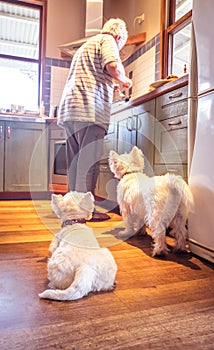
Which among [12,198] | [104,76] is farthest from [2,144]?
[104,76]

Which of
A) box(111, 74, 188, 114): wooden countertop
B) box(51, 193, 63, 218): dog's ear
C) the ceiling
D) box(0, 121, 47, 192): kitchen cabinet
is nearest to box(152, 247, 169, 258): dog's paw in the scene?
box(51, 193, 63, 218): dog's ear

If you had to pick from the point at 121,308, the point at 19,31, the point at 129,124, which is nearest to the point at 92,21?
the point at 19,31

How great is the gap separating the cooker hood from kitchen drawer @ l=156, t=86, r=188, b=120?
2499 millimetres

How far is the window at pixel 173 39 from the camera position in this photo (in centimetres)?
270

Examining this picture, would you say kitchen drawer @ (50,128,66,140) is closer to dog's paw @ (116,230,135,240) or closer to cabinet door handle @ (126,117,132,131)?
cabinet door handle @ (126,117,132,131)

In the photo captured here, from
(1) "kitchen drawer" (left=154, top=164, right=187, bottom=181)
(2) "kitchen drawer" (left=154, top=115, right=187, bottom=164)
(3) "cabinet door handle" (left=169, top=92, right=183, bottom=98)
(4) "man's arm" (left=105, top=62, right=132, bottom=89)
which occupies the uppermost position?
(4) "man's arm" (left=105, top=62, right=132, bottom=89)

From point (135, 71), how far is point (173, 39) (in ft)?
2.36

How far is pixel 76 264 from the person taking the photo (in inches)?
35.8

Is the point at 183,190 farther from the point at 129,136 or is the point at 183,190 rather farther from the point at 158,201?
the point at 129,136

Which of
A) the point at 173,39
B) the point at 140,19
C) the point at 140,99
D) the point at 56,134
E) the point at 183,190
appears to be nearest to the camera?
the point at 183,190

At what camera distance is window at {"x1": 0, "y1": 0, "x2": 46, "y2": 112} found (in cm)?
406

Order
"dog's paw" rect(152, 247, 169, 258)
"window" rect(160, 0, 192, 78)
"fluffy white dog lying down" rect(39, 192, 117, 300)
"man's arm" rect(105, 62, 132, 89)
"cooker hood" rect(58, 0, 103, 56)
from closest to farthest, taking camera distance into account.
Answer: "fluffy white dog lying down" rect(39, 192, 117, 300)
"dog's paw" rect(152, 247, 169, 258)
"man's arm" rect(105, 62, 132, 89)
"window" rect(160, 0, 192, 78)
"cooker hood" rect(58, 0, 103, 56)

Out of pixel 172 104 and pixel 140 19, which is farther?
pixel 140 19

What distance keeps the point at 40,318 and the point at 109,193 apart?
1935mm
